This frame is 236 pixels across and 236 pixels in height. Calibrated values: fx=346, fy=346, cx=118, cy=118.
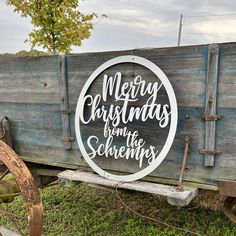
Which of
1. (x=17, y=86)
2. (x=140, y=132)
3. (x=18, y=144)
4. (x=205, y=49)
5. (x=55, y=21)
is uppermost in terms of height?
(x=55, y=21)

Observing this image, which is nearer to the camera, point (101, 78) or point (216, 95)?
point (216, 95)

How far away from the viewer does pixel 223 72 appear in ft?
6.40

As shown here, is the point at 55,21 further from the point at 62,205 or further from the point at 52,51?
the point at 62,205

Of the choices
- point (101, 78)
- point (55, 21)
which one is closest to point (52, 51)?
point (55, 21)

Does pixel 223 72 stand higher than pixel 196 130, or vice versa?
pixel 223 72

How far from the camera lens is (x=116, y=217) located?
11.6 ft

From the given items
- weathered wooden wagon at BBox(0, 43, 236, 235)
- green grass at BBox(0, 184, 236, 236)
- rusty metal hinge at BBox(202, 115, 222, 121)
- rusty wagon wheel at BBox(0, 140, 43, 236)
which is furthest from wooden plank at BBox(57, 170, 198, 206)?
green grass at BBox(0, 184, 236, 236)

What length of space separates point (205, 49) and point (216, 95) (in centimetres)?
27

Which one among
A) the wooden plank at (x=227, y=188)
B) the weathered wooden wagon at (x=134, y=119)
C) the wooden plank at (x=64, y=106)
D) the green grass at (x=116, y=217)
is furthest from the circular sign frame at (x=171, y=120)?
the green grass at (x=116, y=217)

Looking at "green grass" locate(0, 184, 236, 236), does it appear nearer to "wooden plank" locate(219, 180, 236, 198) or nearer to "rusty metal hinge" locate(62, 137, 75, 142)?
"rusty metal hinge" locate(62, 137, 75, 142)

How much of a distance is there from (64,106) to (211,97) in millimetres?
1104

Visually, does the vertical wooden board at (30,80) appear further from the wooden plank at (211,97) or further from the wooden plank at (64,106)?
the wooden plank at (211,97)

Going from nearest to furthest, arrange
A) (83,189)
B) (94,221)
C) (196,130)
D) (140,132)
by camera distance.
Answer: (196,130)
(140,132)
(94,221)
(83,189)

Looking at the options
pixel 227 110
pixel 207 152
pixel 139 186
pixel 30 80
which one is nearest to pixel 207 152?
pixel 207 152
